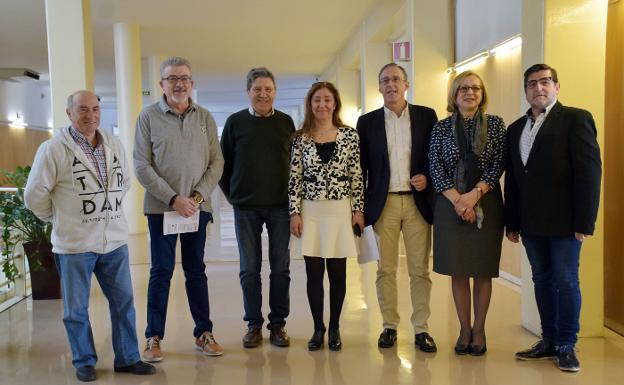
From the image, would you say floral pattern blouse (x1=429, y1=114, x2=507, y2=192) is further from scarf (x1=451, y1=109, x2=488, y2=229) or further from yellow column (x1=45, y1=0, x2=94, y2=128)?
yellow column (x1=45, y1=0, x2=94, y2=128)

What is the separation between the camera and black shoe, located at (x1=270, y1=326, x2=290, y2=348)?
141 inches

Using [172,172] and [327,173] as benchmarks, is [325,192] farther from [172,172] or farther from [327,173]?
[172,172]

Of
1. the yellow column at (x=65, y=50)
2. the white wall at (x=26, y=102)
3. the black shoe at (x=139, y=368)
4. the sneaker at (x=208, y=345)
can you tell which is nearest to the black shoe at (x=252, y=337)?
the sneaker at (x=208, y=345)

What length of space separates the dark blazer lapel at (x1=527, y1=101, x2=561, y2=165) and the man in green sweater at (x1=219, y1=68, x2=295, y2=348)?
1471mm

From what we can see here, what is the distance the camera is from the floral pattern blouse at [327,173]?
3326mm

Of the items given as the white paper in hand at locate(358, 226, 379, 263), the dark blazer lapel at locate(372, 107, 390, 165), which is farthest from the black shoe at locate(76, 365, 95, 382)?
the dark blazer lapel at locate(372, 107, 390, 165)

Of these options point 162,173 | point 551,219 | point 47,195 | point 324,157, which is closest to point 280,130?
point 324,157

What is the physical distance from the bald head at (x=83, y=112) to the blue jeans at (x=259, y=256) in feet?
3.32

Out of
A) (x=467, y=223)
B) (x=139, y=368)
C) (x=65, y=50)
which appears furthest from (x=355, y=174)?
(x=65, y=50)

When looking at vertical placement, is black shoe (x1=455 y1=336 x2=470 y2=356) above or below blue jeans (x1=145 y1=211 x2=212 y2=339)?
below

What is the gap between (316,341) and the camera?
351cm

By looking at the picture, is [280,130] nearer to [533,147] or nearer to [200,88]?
[533,147]

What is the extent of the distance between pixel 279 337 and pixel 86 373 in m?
1.16

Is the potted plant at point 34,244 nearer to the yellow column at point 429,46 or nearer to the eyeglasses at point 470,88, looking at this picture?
the eyeglasses at point 470,88
